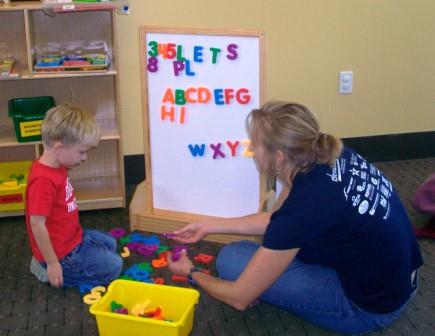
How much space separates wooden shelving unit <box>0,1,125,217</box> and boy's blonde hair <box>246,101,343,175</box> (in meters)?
1.19

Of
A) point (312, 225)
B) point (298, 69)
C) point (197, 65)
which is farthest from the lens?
point (298, 69)

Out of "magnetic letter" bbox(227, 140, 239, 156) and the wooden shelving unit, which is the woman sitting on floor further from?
the wooden shelving unit

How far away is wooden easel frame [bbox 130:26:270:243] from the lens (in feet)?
7.69

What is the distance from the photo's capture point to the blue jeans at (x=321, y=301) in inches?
74.6

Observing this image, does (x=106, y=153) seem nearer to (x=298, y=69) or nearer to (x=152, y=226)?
(x=152, y=226)

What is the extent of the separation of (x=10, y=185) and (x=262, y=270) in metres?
1.52

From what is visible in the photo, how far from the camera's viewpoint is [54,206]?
2148 mm

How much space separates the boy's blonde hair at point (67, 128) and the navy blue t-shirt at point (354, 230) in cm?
78

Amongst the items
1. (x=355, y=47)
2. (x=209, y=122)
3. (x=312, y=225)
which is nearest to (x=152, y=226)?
(x=209, y=122)

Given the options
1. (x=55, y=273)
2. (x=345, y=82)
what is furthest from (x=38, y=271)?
(x=345, y=82)

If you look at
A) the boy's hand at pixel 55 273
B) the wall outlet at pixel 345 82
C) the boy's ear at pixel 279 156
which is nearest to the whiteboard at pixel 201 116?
the boy's hand at pixel 55 273

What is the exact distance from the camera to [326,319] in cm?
195

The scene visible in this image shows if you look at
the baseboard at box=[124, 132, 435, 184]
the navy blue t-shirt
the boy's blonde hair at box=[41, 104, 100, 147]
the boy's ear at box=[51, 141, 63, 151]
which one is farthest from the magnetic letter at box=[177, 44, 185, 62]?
the baseboard at box=[124, 132, 435, 184]

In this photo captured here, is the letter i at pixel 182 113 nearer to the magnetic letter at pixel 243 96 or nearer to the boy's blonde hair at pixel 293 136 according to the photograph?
the magnetic letter at pixel 243 96
